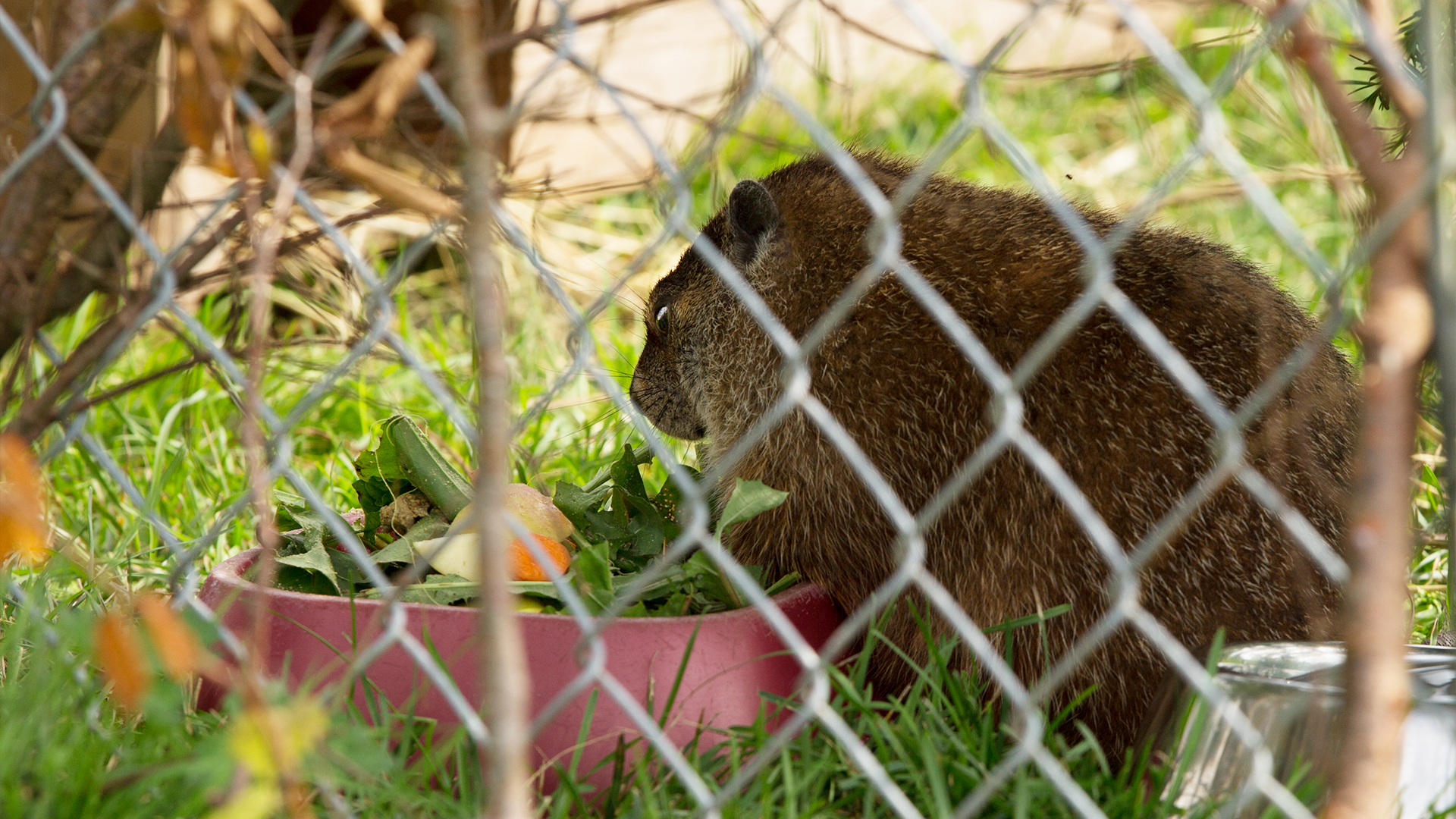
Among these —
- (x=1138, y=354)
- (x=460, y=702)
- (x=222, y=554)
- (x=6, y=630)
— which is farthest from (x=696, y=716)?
(x=222, y=554)

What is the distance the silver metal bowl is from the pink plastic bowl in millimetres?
637

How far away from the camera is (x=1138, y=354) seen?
2.28 metres

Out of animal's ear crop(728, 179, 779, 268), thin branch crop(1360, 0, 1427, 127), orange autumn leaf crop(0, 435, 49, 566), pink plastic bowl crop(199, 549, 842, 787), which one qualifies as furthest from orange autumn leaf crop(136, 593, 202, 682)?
animal's ear crop(728, 179, 779, 268)

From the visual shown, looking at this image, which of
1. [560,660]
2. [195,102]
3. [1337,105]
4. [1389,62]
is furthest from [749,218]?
[1389,62]

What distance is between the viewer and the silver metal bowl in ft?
5.32

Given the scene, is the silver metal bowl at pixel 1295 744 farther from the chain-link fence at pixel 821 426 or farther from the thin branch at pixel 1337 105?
the thin branch at pixel 1337 105

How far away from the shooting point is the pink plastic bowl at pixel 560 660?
76.9 inches

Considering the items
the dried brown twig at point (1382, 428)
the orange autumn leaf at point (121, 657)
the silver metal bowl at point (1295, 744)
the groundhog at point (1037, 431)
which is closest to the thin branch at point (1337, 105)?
the dried brown twig at point (1382, 428)

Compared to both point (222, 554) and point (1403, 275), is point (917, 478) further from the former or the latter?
point (222, 554)

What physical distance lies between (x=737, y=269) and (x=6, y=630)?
1.52m

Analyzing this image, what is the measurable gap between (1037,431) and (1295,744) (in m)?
0.73

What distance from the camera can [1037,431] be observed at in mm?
2258

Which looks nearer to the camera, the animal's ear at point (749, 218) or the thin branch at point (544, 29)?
the thin branch at point (544, 29)

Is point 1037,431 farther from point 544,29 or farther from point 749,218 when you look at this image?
point 544,29
